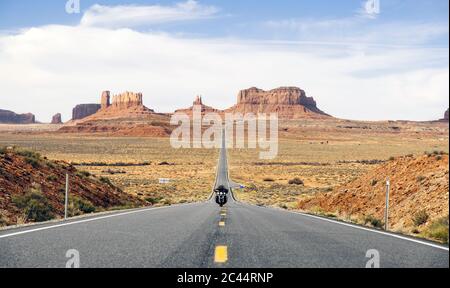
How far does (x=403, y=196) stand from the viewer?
66.4 ft

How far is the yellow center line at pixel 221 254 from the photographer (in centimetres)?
641

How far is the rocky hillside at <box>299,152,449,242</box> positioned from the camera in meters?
15.1

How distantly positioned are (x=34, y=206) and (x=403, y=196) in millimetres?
14421

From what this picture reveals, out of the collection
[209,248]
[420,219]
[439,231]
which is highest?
[209,248]

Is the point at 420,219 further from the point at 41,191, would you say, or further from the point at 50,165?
the point at 50,165

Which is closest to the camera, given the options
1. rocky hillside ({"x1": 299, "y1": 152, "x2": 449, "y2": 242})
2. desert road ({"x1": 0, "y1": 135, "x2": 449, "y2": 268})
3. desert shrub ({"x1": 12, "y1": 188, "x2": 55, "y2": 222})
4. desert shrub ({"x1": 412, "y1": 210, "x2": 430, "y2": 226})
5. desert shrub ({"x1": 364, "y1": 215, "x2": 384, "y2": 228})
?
desert road ({"x1": 0, "y1": 135, "x2": 449, "y2": 268})

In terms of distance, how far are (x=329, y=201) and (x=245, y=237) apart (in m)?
20.0

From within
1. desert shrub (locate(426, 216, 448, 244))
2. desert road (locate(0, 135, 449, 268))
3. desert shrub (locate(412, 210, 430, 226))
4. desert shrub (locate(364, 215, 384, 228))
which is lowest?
desert shrub (locate(364, 215, 384, 228))

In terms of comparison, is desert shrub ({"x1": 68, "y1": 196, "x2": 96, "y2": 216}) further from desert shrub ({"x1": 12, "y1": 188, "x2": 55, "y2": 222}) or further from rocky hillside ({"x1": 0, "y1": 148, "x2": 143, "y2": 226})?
desert shrub ({"x1": 12, "y1": 188, "x2": 55, "y2": 222})

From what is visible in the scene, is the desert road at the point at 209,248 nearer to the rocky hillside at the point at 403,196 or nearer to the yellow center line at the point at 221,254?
the yellow center line at the point at 221,254

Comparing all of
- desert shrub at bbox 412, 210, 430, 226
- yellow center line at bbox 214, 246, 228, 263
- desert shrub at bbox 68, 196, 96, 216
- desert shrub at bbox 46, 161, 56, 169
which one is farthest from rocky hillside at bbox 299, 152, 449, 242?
desert shrub at bbox 46, 161, 56, 169

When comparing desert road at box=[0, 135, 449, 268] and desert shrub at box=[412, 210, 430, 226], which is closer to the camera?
desert road at box=[0, 135, 449, 268]

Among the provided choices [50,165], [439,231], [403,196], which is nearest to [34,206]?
[50,165]
